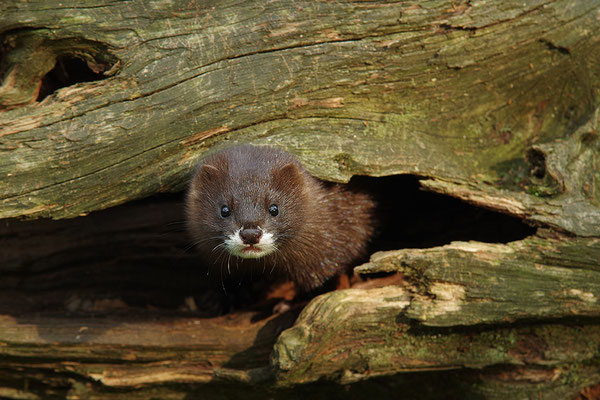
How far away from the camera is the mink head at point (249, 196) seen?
490 cm

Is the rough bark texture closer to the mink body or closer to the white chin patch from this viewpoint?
the mink body

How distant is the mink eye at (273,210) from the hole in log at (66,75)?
1972 millimetres

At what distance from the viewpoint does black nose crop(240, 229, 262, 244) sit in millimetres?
4719

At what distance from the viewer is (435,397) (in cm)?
564

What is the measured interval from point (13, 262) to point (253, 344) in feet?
9.43

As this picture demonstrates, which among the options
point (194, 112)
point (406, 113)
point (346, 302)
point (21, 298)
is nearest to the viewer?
point (346, 302)

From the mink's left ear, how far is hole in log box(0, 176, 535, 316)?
1.18m

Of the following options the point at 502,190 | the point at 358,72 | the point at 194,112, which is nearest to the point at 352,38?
the point at 358,72

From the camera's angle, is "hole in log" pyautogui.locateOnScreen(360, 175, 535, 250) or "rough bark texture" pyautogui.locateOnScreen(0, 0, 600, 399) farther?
"hole in log" pyautogui.locateOnScreen(360, 175, 535, 250)

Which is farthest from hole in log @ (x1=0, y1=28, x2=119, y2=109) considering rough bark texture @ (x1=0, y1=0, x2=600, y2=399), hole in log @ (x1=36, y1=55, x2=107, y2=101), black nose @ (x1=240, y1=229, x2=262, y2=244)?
black nose @ (x1=240, y1=229, x2=262, y2=244)

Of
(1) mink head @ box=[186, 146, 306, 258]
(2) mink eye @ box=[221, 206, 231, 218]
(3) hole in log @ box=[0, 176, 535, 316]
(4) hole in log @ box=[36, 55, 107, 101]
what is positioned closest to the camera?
(1) mink head @ box=[186, 146, 306, 258]

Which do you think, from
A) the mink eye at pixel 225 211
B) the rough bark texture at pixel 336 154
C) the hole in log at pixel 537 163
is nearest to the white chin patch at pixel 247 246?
the mink eye at pixel 225 211

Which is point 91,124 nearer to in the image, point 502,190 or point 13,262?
point 13,262

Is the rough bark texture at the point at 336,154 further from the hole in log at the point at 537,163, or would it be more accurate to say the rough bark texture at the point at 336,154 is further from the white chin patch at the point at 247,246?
the white chin patch at the point at 247,246
